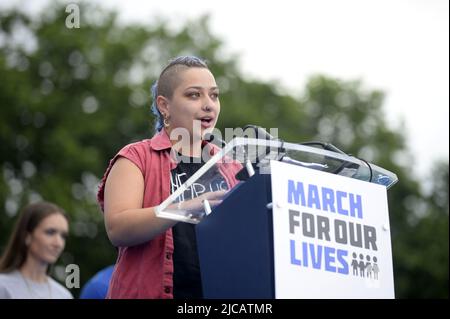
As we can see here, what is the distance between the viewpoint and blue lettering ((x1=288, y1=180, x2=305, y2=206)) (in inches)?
106

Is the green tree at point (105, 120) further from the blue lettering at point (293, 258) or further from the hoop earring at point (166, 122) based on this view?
the blue lettering at point (293, 258)

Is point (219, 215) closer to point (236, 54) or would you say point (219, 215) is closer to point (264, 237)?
point (264, 237)

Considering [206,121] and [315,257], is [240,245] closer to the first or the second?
[315,257]

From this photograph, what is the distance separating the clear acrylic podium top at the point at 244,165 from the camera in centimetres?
276

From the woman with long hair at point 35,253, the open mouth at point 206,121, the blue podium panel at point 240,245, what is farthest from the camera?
the woman with long hair at point 35,253

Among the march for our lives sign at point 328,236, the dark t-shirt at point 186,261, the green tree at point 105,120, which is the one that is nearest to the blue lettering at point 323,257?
the march for our lives sign at point 328,236

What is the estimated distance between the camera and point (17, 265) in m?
5.84

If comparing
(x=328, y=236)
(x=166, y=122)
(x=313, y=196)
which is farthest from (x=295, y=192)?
(x=166, y=122)

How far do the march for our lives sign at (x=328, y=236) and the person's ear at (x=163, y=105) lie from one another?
3.23 ft

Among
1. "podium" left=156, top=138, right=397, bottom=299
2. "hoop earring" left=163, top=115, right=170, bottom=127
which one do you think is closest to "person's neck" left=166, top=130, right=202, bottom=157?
"hoop earring" left=163, top=115, right=170, bottom=127

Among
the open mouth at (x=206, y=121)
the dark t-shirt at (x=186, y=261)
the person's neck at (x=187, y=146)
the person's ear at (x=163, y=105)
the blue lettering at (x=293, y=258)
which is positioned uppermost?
the person's ear at (x=163, y=105)

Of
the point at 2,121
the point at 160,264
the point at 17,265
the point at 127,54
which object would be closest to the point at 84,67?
the point at 127,54

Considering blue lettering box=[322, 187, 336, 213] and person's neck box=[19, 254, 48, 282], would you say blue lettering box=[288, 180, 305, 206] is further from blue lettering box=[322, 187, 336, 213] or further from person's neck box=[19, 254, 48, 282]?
person's neck box=[19, 254, 48, 282]
